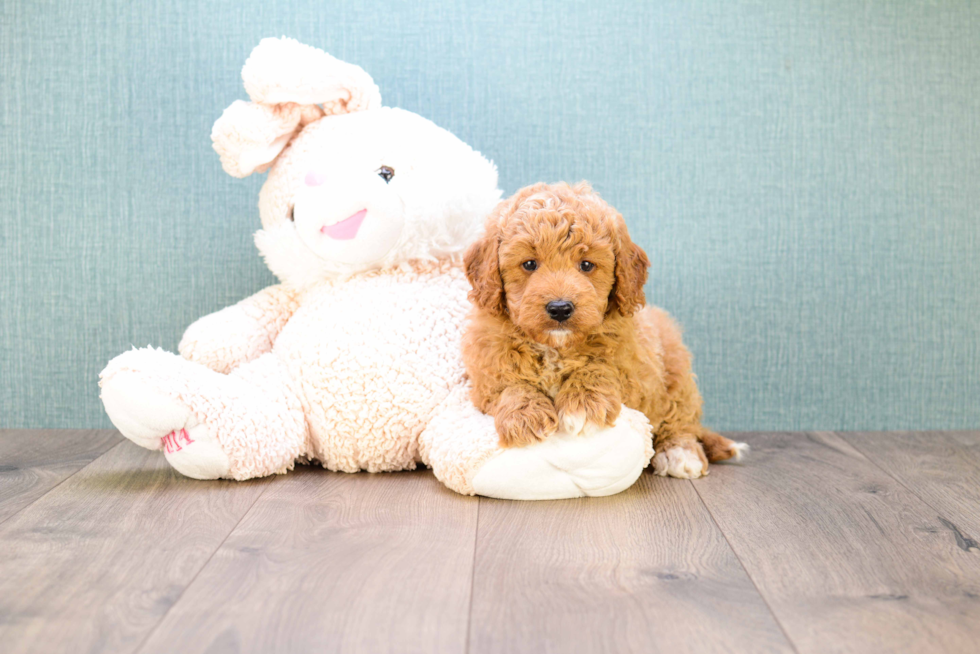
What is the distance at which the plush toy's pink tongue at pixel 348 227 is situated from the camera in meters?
1.56

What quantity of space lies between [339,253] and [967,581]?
1.14 meters

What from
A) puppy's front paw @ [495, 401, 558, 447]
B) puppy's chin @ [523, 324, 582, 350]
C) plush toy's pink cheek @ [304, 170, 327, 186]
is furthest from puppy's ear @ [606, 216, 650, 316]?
plush toy's pink cheek @ [304, 170, 327, 186]

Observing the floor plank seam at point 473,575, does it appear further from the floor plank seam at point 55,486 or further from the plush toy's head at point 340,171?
the floor plank seam at point 55,486

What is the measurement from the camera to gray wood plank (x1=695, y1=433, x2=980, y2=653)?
3.13ft

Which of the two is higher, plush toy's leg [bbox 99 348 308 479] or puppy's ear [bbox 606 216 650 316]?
puppy's ear [bbox 606 216 650 316]

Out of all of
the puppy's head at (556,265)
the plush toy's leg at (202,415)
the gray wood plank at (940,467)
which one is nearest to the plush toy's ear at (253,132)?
the plush toy's leg at (202,415)

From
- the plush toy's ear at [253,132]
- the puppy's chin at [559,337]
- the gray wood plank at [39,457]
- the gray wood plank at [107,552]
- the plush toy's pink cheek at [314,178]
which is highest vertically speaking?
the plush toy's ear at [253,132]

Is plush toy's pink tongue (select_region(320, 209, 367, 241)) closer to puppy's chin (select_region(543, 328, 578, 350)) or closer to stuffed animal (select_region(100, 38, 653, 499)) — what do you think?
stuffed animal (select_region(100, 38, 653, 499))

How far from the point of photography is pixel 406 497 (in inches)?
56.5

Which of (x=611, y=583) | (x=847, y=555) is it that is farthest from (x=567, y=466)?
(x=847, y=555)

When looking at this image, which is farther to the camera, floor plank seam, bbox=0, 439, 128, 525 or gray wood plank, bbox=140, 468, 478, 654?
floor plank seam, bbox=0, 439, 128, 525

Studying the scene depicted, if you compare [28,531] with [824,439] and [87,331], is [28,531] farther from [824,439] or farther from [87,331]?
[824,439]

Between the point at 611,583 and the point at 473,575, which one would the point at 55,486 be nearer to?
the point at 473,575

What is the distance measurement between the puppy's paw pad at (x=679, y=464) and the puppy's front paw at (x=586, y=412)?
26cm
